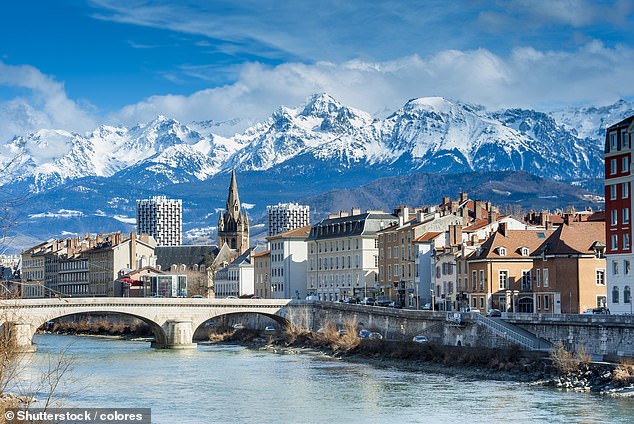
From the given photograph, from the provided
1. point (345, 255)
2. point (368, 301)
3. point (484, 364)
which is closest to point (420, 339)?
point (484, 364)

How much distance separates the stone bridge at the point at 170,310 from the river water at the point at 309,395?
1604 cm

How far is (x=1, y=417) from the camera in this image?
30.6 metres

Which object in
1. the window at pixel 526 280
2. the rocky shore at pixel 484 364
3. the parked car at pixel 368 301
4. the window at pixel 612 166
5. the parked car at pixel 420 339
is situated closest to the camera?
the rocky shore at pixel 484 364

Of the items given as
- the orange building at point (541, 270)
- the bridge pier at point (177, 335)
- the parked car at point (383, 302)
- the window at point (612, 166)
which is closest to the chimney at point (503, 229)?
the orange building at point (541, 270)

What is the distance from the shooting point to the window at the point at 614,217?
74.0m

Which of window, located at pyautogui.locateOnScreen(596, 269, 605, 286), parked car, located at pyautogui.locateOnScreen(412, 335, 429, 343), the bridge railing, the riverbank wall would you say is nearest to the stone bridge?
the riverbank wall

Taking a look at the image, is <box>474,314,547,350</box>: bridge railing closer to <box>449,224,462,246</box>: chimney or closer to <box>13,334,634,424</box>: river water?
<box>13,334,634,424</box>: river water

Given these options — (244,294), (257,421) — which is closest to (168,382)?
(257,421)

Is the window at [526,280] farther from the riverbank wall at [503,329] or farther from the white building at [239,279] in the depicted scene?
the white building at [239,279]

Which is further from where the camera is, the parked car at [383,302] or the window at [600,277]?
the parked car at [383,302]

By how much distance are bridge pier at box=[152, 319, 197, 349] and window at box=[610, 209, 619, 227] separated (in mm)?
44830

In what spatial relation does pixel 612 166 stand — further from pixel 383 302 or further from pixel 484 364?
pixel 383 302

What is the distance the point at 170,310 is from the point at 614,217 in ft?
155

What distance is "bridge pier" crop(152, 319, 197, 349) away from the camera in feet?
347
